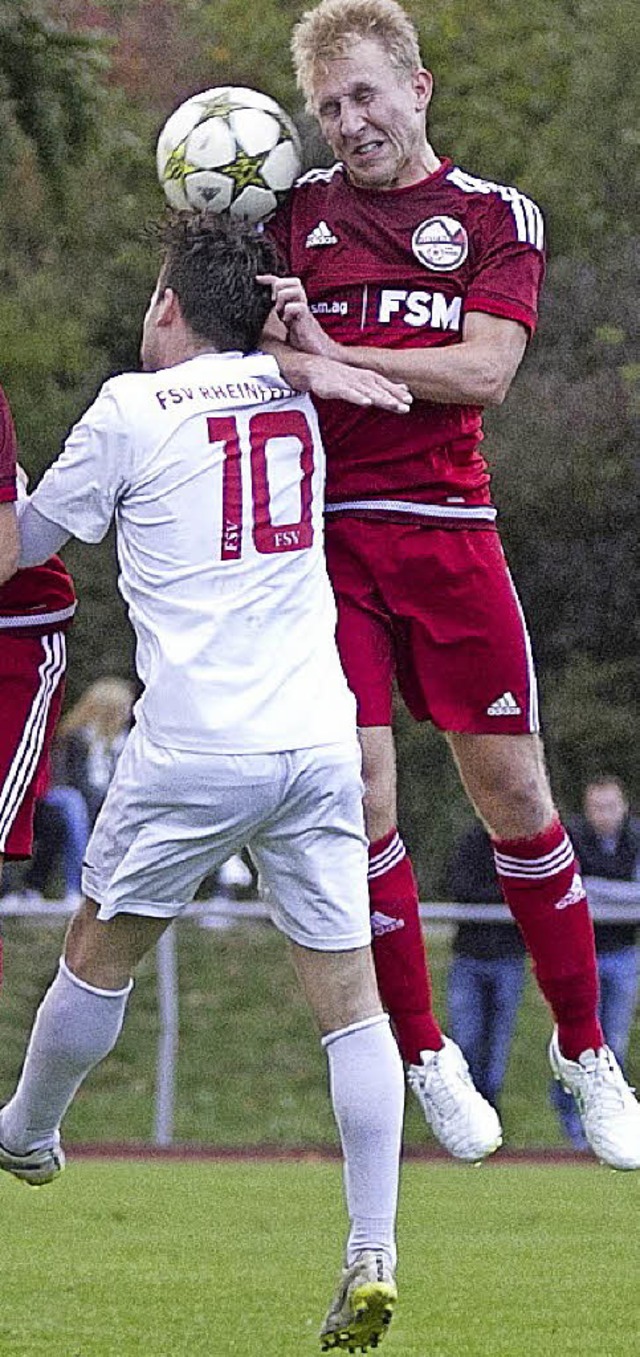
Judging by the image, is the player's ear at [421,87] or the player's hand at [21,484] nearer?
the player's hand at [21,484]

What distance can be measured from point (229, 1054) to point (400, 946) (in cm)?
970

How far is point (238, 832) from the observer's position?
18.1 feet

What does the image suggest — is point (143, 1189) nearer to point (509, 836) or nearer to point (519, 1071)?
point (509, 836)

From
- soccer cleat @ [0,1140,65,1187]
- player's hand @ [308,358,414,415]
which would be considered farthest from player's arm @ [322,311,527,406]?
soccer cleat @ [0,1140,65,1187]

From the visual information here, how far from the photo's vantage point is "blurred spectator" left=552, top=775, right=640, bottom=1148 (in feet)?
41.4

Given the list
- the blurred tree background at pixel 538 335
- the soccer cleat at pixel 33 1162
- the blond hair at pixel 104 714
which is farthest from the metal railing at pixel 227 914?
the blurred tree background at pixel 538 335

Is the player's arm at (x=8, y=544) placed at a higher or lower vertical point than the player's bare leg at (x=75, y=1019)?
higher

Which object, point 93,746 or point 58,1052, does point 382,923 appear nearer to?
point 58,1052

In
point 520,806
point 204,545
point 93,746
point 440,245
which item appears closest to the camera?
point 204,545

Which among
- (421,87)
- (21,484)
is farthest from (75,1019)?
(421,87)

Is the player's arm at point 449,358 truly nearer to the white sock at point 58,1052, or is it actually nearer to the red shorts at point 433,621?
the red shorts at point 433,621

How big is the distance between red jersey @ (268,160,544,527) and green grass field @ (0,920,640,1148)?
850 centimetres

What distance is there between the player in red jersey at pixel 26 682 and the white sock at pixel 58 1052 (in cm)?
54

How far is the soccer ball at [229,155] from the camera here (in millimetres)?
5969
